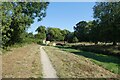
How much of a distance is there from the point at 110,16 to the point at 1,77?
51.1 m

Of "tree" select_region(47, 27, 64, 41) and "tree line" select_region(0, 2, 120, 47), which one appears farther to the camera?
"tree" select_region(47, 27, 64, 41)

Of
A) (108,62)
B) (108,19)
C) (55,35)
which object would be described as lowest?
(108,62)

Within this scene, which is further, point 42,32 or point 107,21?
point 42,32

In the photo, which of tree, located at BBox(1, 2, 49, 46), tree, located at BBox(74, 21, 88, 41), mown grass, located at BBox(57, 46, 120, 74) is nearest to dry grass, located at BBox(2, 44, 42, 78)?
mown grass, located at BBox(57, 46, 120, 74)

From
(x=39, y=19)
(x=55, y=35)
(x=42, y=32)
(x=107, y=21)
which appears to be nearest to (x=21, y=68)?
(x=39, y=19)

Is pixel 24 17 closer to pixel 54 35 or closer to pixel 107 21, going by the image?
pixel 107 21

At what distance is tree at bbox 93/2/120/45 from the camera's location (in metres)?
58.5

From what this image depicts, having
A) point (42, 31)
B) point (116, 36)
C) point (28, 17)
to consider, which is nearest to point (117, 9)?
point (116, 36)

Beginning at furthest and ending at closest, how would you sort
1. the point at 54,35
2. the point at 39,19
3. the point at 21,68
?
the point at 54,35 → the point at 39,19 → the point at 21,68

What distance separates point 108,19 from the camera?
206ft

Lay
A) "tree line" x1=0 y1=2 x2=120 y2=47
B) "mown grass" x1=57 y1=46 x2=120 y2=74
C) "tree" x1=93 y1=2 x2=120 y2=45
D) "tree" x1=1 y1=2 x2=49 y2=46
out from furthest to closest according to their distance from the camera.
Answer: "tree" x1=93 y1=2 x2=120 y2=45 → "tree" x1=1 y1=2 x2=49 y2=46 → "tree line" x1=0 y1=2 x2=120 y2=47 → "mown grass" x1=57 y1=46 x2=120 y2=74

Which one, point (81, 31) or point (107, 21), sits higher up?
point (107, 21)

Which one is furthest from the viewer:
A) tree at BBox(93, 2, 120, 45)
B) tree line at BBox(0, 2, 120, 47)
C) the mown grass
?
tree at BBox(93, 2, 120, 45)

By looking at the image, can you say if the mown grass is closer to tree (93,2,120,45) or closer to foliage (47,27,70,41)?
tree (93,2,120,45)
